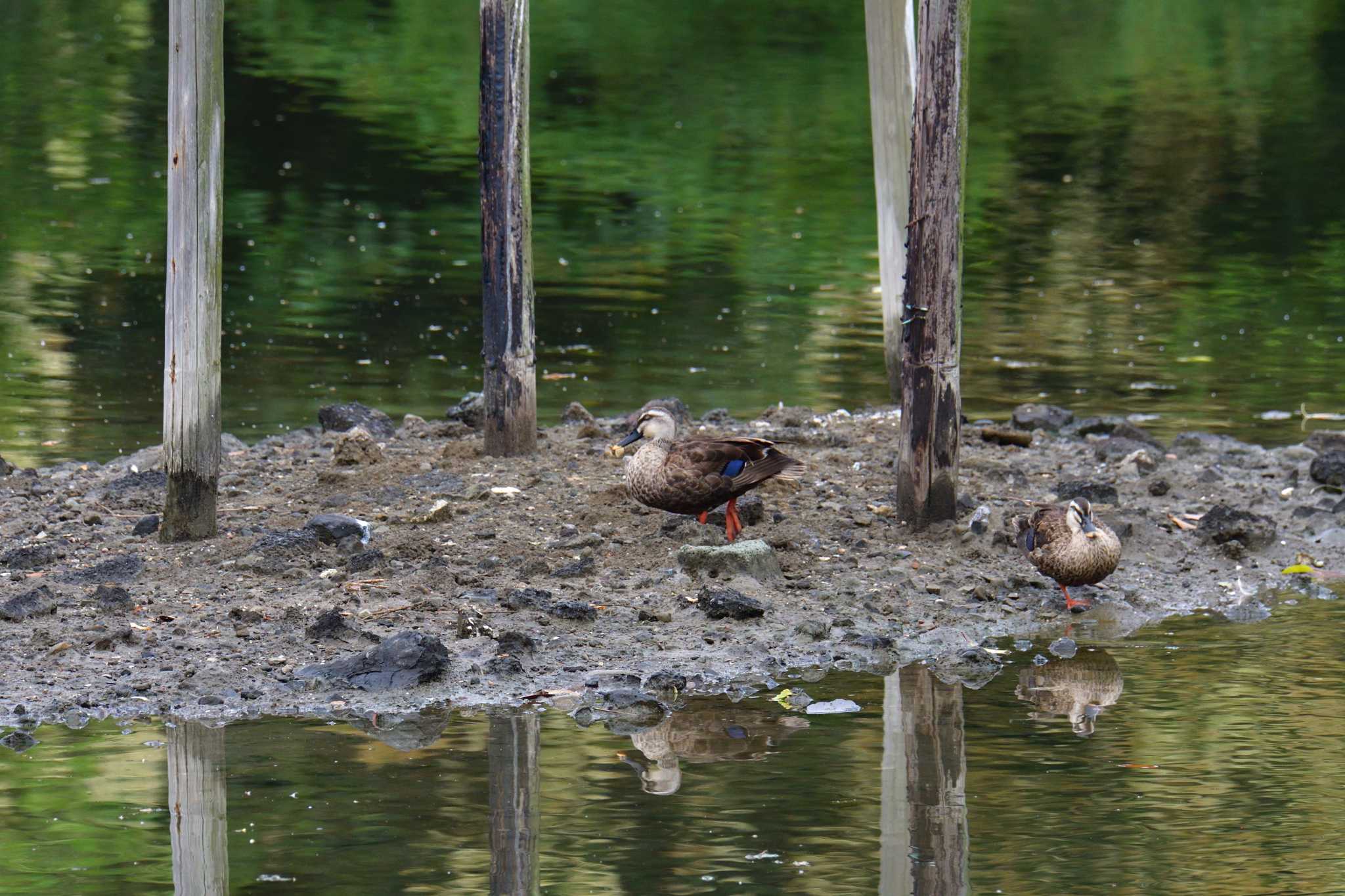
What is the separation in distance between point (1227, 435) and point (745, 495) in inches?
176

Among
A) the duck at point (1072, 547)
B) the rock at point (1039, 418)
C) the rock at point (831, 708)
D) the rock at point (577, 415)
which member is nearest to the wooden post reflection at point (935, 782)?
the rock at point (831, 708)

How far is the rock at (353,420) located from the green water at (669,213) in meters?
1.14

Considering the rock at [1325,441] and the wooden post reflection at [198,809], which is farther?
the rock at [1325,441]

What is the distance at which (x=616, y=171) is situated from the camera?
25562 millimetres

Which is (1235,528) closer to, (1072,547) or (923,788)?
(1072,547)

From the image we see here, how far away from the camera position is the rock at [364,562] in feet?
29.0

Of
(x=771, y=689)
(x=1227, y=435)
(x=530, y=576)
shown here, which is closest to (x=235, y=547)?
(x=530, y=576)

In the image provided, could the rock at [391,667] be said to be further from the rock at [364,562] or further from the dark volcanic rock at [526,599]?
the rock at [364,562]

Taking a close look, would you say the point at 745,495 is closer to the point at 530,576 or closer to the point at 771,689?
the point at 530,576

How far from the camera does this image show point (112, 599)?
324 inches

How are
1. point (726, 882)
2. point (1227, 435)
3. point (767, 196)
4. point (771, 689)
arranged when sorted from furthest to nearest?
point (767, 196), point (1227, 435), point (771, 689), point (726, 882)

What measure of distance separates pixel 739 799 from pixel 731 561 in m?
2.57

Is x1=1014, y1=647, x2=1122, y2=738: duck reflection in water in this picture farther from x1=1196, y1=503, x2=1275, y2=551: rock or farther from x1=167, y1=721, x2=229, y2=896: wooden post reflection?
x1=167, y1=721, x2=229, y2=896: wooden post reflection

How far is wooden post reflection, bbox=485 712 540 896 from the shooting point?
19.2 feet
